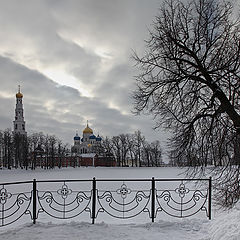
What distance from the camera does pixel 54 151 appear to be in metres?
56.1

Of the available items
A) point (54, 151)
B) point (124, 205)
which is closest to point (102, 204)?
point (124, 205)

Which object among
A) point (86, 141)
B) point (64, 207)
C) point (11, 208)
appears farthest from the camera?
point (86, 141)

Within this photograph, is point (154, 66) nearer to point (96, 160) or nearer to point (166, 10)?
point (166, 10)

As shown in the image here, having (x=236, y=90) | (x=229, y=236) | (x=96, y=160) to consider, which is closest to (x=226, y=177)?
(x=236, y=90)

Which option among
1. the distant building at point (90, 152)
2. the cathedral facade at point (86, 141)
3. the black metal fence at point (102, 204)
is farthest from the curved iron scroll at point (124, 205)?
the cathedral facade at point (86, 141)

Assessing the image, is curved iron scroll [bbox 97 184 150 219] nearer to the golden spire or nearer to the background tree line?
the background tree line

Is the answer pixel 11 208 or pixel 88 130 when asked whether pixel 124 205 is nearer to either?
pixel 11 208

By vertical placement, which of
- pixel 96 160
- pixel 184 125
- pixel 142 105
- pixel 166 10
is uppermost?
pixel 166 10

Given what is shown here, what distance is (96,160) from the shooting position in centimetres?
6588

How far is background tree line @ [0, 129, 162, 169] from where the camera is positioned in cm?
4991

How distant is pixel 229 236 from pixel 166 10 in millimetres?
5649

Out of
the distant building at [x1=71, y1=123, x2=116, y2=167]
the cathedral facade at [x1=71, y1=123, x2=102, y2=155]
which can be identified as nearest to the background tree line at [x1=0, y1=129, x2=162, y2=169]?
the distant building at [x1=71, y1=123, x2=116, y2=167]

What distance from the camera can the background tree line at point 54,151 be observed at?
49.9 meters

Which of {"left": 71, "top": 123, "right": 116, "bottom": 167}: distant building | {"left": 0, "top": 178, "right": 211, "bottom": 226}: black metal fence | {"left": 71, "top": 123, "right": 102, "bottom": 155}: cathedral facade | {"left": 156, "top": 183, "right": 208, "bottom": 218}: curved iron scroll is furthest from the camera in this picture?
{"left": 71, "top": 123, "right": 102, "bottom": 155}: cathedral facade
